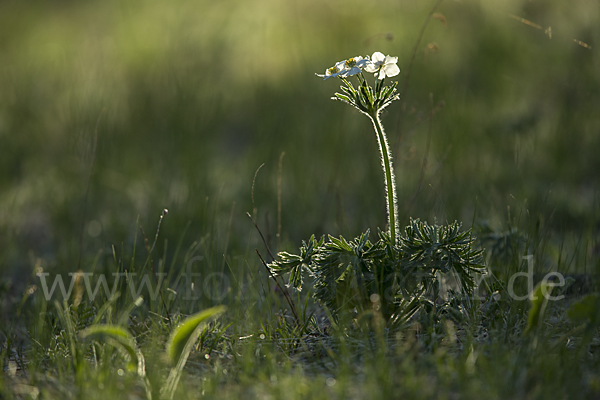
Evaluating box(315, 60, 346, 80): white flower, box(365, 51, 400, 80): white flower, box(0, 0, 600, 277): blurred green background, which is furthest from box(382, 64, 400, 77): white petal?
box(0, 0, 600, 277): blurred green background

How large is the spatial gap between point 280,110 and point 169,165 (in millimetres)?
1225

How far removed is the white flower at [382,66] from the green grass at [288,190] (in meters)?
0.64

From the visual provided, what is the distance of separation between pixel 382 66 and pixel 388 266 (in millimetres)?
629

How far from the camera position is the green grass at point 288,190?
147cm

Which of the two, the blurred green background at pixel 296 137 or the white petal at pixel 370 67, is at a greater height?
the white petal at pixel 370 67

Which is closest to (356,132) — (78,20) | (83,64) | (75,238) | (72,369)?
(75,238)

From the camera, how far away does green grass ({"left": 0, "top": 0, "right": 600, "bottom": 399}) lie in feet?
4.83

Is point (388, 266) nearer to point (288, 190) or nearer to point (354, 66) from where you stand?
point (354, 66)

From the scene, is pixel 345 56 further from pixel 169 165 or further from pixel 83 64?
pixel 83 64

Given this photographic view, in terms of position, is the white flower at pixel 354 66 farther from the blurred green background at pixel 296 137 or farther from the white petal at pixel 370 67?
the blurred green background at pixel 296 137

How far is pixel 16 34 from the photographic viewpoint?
272 inches

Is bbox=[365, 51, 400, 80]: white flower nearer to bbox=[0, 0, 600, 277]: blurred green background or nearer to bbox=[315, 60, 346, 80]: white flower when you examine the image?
bbox=[315, 60, 346, 80]: white flower

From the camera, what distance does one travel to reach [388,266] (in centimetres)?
165

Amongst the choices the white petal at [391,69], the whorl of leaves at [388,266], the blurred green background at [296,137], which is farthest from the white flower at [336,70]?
the blurred green background at [296,137]
